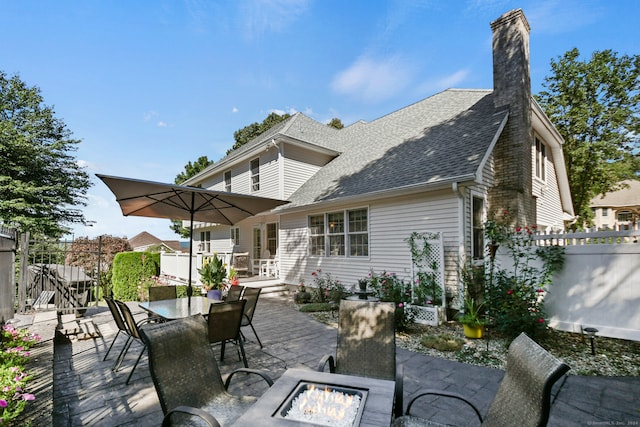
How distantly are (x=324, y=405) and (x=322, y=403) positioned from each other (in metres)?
0.03

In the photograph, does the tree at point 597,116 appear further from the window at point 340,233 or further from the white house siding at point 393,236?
the window at point 340,233

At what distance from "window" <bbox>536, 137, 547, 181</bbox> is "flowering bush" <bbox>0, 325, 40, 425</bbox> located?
13.2 meters

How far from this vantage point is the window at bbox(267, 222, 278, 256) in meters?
13.8

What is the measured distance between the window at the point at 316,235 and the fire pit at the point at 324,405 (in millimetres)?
8146

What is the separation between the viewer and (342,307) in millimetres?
3596

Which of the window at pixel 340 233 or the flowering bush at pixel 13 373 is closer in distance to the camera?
the flowering bush at pixel 13 373

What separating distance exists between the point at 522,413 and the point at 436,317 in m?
5.27

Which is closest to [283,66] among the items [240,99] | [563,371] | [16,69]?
[240,99]

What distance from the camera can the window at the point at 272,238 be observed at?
13.8m

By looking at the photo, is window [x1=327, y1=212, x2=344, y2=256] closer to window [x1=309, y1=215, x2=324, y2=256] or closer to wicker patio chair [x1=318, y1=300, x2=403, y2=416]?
window [x1=309, y1=215, x2=324, y2=256]

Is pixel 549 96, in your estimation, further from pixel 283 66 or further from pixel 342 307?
pixel 342 307

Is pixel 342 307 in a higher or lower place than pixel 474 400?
higher

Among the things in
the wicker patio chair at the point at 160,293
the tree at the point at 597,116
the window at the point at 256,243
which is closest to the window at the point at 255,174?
the window at the point at 256,243

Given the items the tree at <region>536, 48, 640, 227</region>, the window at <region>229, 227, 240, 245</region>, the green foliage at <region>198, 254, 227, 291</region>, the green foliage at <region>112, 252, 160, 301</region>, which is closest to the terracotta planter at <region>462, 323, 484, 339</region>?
the green foliage at <region>198, 254, 227, 291</region>
